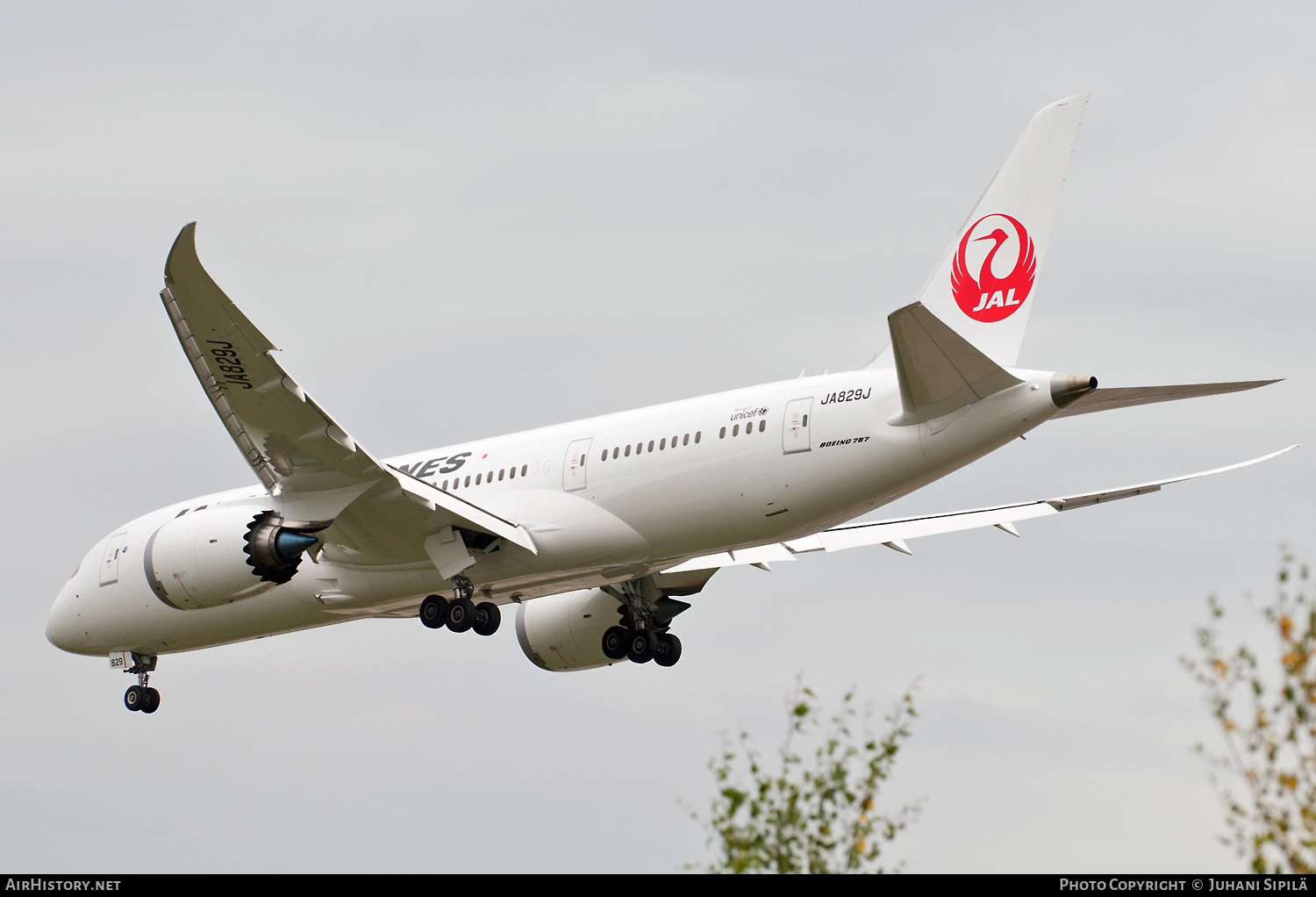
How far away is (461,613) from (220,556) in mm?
4163

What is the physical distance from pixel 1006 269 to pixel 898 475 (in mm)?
3682

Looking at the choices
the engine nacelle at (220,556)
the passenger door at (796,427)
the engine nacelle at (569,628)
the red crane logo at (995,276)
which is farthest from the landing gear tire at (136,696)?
the red crane logo at (995,276)

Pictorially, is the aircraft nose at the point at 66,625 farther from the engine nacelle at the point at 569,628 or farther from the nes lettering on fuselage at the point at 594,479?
the engine nacelle at the point at 569,628

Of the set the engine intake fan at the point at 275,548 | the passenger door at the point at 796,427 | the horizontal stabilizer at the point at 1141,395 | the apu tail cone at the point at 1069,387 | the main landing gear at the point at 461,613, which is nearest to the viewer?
the horizontal stabilizer at the point at 1141,395

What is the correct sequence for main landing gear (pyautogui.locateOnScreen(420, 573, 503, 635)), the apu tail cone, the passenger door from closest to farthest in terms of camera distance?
the apu tail cone
the passenger door
main landing gear (pyautogui.locateOnScreen(420, 573, 503, 635))

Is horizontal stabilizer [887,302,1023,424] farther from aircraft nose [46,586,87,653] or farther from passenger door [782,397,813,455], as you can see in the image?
aircraft nose [46,586,87,653]

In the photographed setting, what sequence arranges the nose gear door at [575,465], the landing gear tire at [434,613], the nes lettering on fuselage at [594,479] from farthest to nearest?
1. the landing gear tire at [434,613]
2. the nose gear door at [575,465]
3. the nes lettering on fuselage at [594,479]

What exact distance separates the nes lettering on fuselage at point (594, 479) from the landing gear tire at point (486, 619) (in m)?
0.04

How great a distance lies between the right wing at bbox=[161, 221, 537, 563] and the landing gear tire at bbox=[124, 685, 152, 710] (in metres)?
7.10

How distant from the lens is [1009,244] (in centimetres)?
2544

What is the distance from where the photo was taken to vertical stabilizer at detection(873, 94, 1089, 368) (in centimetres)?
2508

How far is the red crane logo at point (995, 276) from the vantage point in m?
25.1

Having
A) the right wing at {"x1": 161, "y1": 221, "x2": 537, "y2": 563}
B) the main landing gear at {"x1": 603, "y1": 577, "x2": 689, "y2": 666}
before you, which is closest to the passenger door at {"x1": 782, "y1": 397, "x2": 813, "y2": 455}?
the right wing at {"x1": 161, "y1": 221, "x2": 537, "y2": 563}
